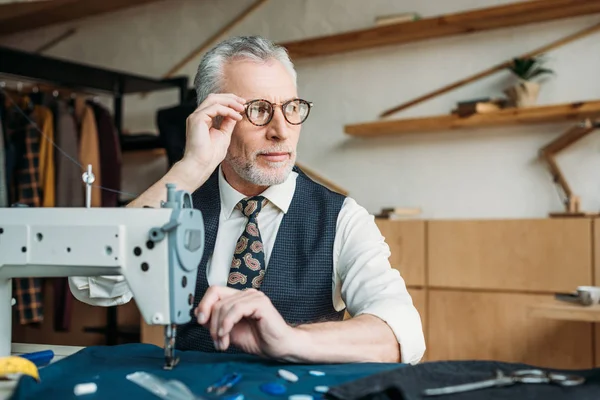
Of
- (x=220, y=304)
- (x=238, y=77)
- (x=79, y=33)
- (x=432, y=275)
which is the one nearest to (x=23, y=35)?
(x=79, y=33)

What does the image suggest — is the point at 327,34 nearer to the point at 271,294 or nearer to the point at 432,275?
the point at 432,275

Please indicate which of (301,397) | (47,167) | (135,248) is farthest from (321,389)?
(47,167)

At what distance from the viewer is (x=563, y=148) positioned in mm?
3656

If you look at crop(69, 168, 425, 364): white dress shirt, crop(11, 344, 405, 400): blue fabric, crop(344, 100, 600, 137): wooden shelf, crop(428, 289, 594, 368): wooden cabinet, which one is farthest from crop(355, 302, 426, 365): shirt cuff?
crop(344, 100, 600, 137): wooden shelf

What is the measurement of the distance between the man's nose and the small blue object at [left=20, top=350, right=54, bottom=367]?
2.70 feet

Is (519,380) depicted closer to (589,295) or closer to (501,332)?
(589,295)

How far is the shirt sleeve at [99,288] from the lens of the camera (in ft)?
5.28

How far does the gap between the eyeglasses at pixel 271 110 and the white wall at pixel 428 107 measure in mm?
2306

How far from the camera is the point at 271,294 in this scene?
5.66ft

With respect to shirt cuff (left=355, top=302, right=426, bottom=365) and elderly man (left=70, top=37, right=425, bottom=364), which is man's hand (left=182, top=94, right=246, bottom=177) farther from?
shirt cuff (left=355, top=302, right=426, bottom=365)

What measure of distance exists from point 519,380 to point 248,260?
2.88 feet

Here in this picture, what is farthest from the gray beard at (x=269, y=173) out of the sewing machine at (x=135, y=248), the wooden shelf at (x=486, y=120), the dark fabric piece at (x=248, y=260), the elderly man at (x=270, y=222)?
the wooden shelf at (x=486, y=120)

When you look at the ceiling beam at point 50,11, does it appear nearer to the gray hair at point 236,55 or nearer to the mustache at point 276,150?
the gray hair at point 236,55

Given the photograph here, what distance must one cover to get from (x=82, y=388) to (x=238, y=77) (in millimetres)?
1105
